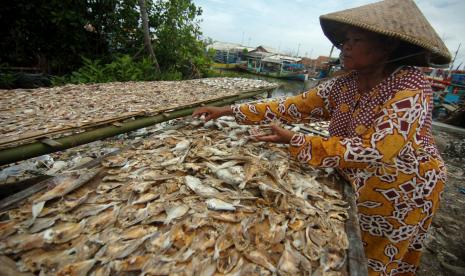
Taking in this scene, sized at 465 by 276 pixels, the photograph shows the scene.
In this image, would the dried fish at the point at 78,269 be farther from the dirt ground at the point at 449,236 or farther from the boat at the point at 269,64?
the boat at the point at 269,64

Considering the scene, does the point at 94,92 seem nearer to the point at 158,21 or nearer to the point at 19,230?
the point at 19,230

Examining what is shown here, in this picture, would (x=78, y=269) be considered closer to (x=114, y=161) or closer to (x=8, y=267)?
(x=8, y=267)

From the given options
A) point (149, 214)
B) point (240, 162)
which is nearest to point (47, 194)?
point (149, 214)

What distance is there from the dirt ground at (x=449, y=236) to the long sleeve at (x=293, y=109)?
83.9 inches

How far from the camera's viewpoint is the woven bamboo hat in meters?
1.39

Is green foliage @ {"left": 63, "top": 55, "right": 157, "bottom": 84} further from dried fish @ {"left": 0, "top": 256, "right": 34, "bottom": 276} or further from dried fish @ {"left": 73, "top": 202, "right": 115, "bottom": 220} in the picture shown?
dried fish @ {"left": 0, "top": 256, "right": 34, "bottom": 276}

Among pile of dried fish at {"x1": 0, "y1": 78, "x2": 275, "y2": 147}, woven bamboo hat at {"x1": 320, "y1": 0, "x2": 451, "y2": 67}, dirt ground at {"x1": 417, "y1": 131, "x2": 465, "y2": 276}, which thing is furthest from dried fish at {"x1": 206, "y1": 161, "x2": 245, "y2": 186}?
dirt ground at {"x1": 417, "y1": 131, "x2": 465, "y2": 276}

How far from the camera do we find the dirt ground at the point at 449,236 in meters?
2.82

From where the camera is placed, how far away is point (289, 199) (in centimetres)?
139

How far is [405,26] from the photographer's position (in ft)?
4.66

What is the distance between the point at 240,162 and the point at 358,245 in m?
0.80

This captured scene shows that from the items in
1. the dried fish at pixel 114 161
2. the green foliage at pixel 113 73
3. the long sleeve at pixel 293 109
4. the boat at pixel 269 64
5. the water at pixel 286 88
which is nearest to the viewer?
the dried fish at pixel 114 161

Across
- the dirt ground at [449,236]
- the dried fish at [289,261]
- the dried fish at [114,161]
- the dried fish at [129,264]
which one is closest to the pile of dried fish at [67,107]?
the dried fish at [114,161]

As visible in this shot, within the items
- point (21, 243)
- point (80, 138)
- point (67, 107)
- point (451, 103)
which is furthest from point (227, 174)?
point (451, 103)
